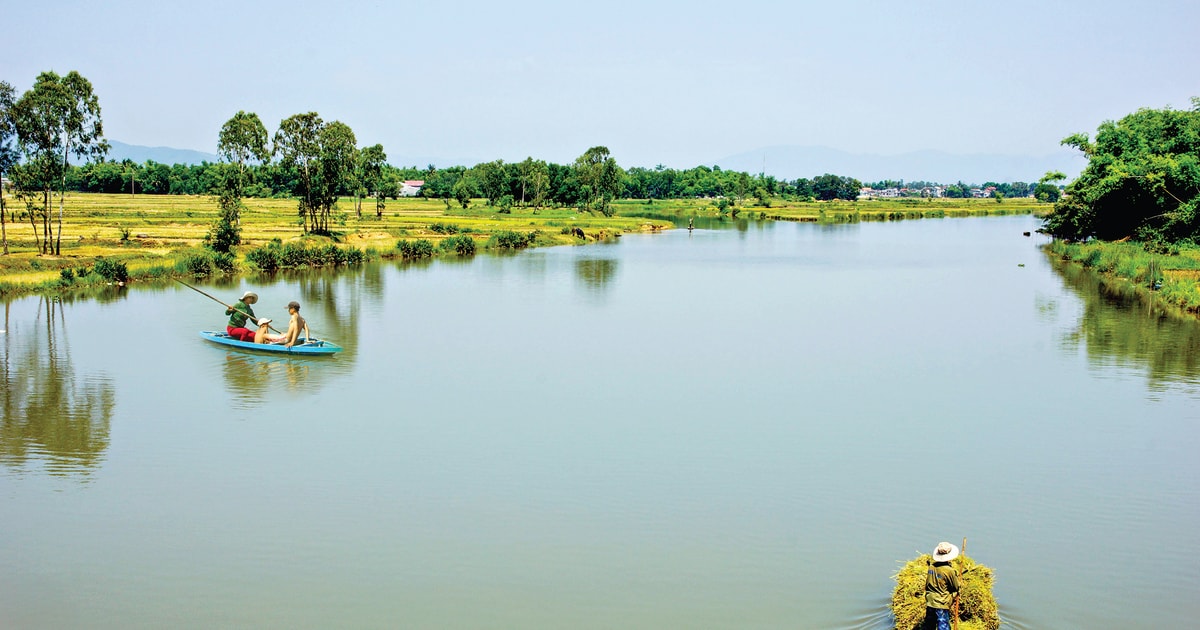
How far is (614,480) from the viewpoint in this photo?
11.2m

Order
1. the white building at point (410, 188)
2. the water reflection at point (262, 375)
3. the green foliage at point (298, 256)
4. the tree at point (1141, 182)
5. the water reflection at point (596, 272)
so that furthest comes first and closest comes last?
1. the white building at point (410, 188)
2. the tree at point (1141, 182)
3. the green foliage at point (298, 256)
4. the water reflection at point (596, 272)
5. the water reflection at point (262, 375)

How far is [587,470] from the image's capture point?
1153 cm

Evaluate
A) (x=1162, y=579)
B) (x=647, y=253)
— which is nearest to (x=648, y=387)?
(x=1162, y=579)

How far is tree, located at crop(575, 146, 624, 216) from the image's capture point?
272ft

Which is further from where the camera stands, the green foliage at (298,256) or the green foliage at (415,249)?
the green foliage at (415,249)

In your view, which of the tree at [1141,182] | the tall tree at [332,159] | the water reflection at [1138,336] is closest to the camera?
the water reflection at [1138,336]

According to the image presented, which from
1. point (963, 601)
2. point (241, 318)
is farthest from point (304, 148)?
point (963, 601)

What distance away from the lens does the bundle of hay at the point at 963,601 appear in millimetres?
7176

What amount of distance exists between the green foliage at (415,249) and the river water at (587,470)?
16407 mm

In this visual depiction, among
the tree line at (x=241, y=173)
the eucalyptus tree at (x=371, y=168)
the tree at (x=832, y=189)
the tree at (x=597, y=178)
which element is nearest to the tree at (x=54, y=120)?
the tree line at (x=241, y=173)

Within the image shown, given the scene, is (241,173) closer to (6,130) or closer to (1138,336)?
(6,130)

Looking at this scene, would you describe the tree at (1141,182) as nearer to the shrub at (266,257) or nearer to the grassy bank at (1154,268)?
the grassy bank at (1154,268)

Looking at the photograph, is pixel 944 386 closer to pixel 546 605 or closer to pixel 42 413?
pixel 546 605

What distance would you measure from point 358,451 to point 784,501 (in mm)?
5369
